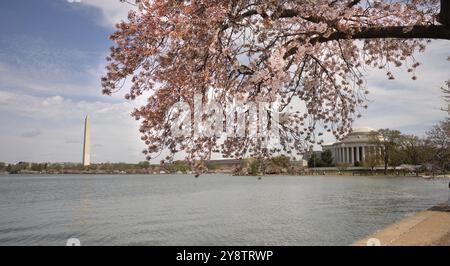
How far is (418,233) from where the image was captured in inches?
423

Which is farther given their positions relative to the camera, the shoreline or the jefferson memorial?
the jefferson memorial

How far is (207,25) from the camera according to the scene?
5.74 meters

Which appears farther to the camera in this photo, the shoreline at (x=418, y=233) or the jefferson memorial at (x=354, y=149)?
the jefferson memorial at (x=354, y=149)

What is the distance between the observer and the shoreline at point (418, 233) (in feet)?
31.0

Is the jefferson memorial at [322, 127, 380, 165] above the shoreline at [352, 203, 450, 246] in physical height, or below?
above

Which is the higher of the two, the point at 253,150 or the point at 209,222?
the point at 253,150

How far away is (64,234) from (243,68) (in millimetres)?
14101

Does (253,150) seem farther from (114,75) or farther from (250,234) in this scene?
(250,234)

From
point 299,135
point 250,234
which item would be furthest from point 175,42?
point 250,234

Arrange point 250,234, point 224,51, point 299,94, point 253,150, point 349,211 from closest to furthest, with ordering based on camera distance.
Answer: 1. point 224,51
2. point 253,150
3. point 299,94
4. point 250,234
5. point 349,211

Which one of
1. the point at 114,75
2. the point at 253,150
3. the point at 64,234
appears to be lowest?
the point at 64,234

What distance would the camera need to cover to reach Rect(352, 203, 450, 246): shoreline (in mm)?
9445

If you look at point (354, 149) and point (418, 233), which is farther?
point (354, 149)

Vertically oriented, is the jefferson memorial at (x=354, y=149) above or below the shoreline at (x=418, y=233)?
above
